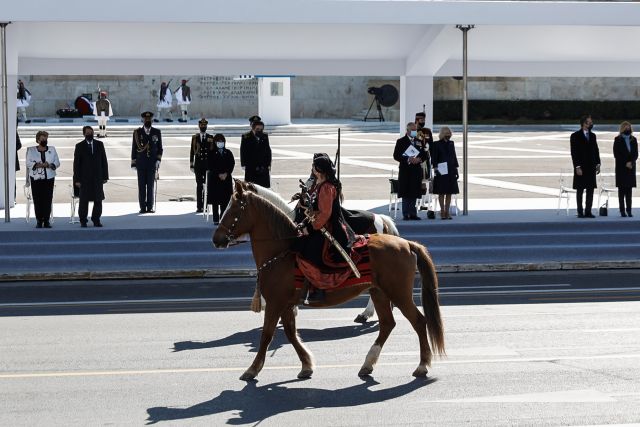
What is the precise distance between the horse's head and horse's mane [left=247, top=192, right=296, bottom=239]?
101 millimetres

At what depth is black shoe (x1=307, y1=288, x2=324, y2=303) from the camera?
11836 mm

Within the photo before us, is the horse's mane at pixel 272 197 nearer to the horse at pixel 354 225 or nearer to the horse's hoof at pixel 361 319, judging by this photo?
the horse at pixel 354 225

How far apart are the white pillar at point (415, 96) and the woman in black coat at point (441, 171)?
2.47 m

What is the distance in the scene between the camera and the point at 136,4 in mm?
20703

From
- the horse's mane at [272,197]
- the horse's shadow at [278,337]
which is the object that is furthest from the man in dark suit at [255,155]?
the horse's mane at [272,197]

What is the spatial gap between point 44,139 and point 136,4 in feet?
9.28

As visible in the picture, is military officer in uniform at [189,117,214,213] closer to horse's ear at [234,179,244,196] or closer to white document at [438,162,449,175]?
white document at [438,162,449,175]

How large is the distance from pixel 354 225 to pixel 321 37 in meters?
10.6

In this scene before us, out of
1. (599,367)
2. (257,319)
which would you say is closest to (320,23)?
(257,319)

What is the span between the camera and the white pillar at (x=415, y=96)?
24.5 metres

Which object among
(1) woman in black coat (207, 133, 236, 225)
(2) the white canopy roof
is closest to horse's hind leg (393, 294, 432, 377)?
(1) woman in black coat (207, 133, 236, 225)

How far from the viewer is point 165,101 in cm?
5325

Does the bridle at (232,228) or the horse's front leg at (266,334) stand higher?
the bridle at (232,228)

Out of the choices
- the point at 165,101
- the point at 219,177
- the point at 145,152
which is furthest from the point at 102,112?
the point at 219,177
